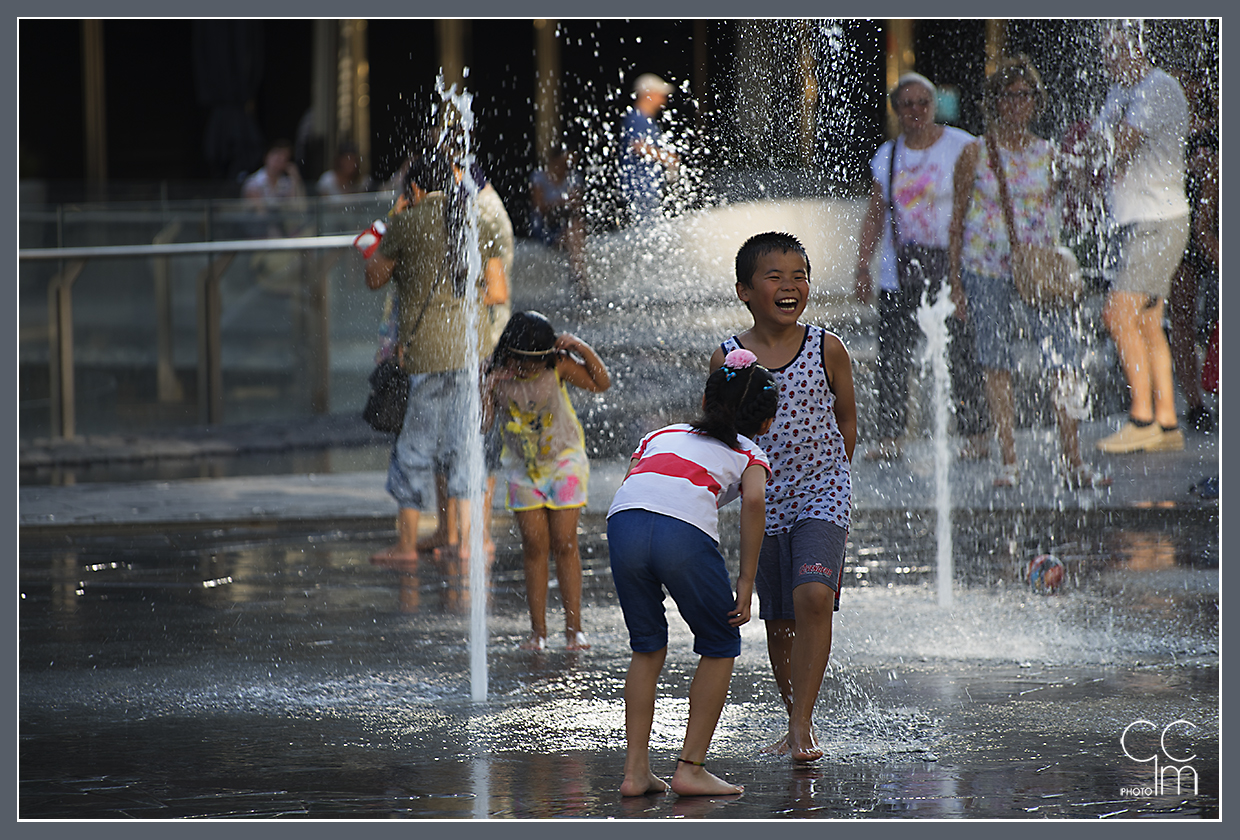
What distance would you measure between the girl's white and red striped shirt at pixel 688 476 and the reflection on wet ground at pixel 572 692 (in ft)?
2.21

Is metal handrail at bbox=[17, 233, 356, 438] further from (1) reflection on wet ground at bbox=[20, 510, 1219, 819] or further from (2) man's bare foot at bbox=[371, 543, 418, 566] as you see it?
(2) man's bare foot at bbox=[371, 543, 418, 566]

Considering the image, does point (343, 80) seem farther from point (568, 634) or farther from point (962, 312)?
point (568, 634)

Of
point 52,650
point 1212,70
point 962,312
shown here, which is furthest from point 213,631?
point 1212,70

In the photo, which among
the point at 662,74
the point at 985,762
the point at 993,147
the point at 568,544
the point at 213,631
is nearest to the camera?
the point at 985,762

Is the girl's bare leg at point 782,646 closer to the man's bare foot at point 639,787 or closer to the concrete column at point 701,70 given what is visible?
the man's bare foot at point 639,787

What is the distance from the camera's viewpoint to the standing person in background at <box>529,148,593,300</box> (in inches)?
520

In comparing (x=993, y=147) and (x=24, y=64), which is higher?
(x=24, y=64)

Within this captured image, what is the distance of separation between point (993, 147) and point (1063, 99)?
2.02m

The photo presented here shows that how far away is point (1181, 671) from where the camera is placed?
473cm

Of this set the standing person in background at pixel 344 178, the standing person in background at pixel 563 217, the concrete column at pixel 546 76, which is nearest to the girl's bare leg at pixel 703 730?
the standing person in background at pixel 563 217

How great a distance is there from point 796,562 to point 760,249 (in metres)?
0.83

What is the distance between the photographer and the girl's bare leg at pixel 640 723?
350 cm

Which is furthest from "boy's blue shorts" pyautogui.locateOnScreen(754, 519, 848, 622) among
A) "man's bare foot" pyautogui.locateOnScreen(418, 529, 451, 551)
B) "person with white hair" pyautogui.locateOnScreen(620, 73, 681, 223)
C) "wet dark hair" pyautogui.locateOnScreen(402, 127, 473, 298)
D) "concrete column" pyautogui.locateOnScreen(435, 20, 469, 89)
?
"concrete column" pyautogui.locateOnScreen(435, 20, 469, 89)

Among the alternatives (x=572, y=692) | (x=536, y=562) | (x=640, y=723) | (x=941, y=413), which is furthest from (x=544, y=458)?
(x=941, y=413)
